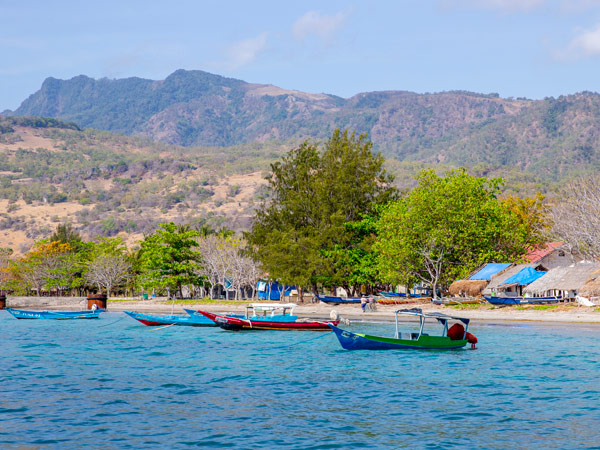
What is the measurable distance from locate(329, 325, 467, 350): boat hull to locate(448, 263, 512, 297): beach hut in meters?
30.3

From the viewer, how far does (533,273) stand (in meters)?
64.2

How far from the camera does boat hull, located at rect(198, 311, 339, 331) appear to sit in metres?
46.3

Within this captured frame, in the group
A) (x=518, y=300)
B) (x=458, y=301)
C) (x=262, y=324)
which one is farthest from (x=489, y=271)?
(x=262, y=324)

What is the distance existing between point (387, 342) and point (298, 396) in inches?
460

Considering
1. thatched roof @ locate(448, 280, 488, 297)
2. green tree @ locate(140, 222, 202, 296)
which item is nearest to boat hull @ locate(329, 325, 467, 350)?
thatched roof @ locate(448, 280, 488, 297)

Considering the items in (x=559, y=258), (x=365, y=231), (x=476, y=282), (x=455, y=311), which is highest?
(x=365, y=231)

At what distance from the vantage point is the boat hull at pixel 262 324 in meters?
46.3

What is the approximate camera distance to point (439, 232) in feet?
220

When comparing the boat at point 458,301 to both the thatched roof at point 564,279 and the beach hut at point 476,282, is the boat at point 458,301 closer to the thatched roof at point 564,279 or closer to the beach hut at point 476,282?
the beach hut at point 476,282

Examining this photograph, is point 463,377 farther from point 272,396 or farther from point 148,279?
point 148,279

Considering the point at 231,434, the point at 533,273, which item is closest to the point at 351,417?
the point at 231,434

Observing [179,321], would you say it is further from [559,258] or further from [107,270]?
[107,270]

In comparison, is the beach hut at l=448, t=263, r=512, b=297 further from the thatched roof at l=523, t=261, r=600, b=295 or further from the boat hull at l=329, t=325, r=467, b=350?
the boat hull at l=329, t=325, r=467, b=350

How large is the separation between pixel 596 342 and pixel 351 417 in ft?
80.2
